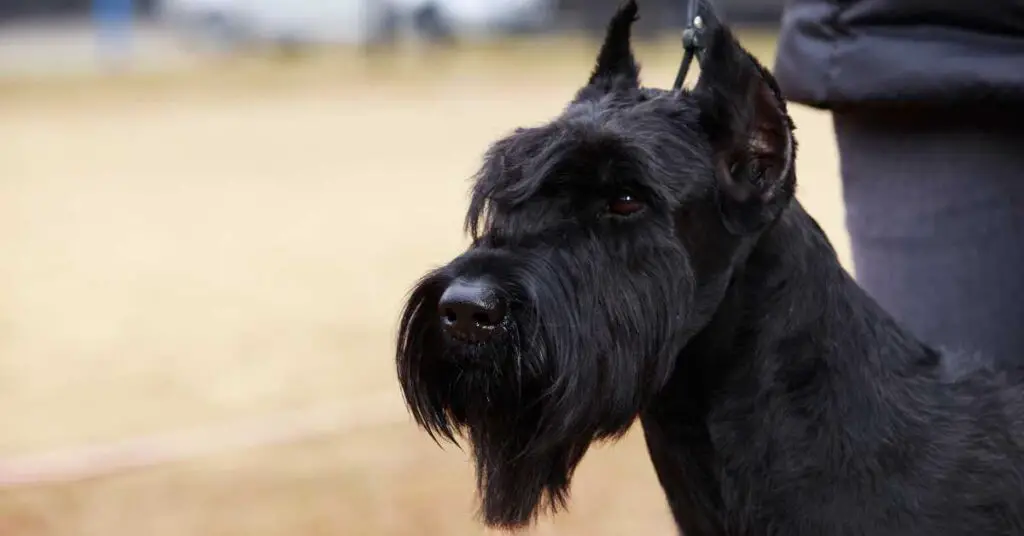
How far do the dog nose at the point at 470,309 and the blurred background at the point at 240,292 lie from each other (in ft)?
8.12

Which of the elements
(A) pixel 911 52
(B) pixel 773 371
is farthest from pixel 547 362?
(A) pixel 911 52

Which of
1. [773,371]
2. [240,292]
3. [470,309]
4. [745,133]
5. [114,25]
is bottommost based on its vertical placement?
[114,25]

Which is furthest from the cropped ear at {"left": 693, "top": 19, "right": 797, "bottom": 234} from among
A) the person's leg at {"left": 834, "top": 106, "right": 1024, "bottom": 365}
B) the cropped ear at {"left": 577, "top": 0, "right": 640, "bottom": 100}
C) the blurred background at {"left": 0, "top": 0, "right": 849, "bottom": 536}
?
the blurred background at {"left": 0, "top": 0, "right": 849, "bottom": 536}

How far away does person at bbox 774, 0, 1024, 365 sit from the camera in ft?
9.92

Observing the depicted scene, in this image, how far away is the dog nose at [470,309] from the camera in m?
2.34

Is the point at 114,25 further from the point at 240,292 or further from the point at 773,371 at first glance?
the point at 773,371

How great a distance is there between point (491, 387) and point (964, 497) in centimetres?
90

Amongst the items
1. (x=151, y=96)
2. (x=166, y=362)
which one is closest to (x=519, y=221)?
(x=166, y=362)

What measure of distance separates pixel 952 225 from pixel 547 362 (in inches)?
49.5

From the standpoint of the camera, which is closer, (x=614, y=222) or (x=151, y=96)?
(x=614, y=222)

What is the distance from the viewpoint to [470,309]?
235cm

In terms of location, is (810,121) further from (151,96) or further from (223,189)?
(151,96)

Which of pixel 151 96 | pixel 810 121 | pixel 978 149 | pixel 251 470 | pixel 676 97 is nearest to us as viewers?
pixel 676 97

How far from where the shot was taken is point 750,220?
2.53 m
